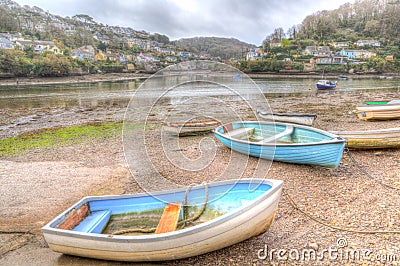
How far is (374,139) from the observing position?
25.3 ft

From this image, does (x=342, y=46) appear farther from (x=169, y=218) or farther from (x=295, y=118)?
(x=169, y=218)

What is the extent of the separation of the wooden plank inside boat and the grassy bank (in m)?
8.92

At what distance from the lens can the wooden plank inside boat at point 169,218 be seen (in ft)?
12.1

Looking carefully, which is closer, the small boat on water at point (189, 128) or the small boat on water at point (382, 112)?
the small boat on water at point (189, 128)

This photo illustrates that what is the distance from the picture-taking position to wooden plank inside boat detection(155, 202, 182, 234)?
12.1 feet

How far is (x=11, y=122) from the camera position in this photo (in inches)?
699

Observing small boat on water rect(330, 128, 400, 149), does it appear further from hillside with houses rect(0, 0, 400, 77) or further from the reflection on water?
hillside with houses rect(0, 0, 400, 77)

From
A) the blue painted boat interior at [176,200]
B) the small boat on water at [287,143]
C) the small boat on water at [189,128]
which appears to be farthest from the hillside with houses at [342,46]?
the blue painted boat interior at [176,200]

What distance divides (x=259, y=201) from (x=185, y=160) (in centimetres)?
517

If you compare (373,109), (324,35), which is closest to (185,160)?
(373,109)

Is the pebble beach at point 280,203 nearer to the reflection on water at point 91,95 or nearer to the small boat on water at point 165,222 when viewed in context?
the small boat on water at point 165,222

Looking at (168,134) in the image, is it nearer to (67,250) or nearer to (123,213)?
(123,213)

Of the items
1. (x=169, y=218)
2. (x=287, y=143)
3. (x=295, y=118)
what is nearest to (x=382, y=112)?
(x=295, y=118)

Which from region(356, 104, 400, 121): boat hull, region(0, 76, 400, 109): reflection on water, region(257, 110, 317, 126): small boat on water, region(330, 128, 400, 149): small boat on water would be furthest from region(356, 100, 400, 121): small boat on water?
region(0, 76, 400, 109): reflection on water
